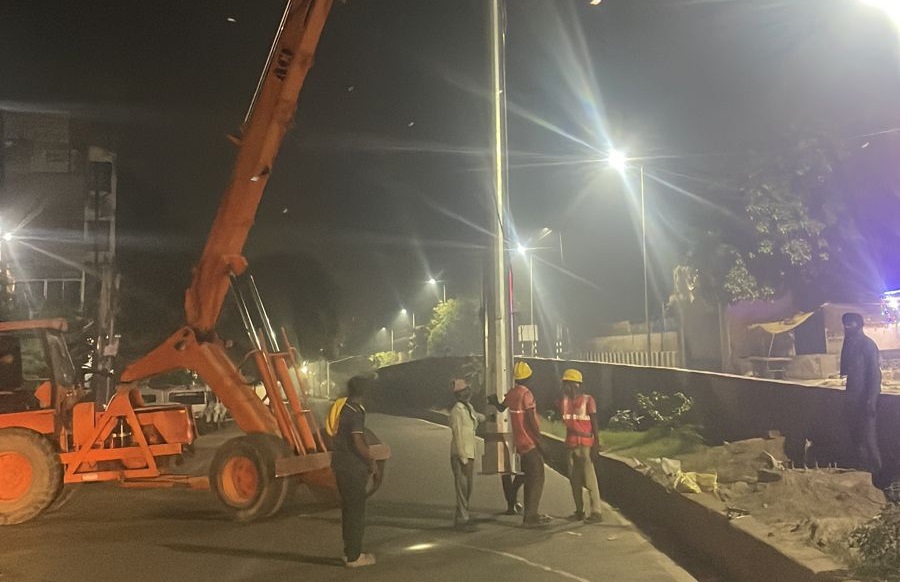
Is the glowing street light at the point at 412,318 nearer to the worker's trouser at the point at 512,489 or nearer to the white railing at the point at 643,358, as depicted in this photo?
the white railing at the point at 643,358

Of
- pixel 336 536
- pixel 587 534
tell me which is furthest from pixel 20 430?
pixel 587 534

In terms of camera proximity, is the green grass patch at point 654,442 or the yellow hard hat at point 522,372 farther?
the green grass patch at point 654,442

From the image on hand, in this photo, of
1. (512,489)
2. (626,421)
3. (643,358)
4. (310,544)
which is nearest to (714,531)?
(512,489)

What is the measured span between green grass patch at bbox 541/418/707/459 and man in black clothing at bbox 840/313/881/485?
174 inches

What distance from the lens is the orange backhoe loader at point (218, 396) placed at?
10.4m

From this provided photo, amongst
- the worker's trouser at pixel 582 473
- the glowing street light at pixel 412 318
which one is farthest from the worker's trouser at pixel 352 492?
the glowing street light at pixel 412 318

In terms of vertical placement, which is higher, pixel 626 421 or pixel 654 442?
pixel 626 421

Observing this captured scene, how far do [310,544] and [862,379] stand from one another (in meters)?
6.15

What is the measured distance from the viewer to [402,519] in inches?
409

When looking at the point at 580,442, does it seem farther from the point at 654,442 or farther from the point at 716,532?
the point at 654,442

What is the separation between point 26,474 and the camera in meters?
10.5

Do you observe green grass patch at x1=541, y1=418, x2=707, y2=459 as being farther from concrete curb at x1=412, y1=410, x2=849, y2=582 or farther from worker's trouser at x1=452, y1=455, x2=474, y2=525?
worker's trouser at x1=452, y1=455, x2=474, y2=525

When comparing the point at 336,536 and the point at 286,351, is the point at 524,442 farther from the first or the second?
the point at 286,351

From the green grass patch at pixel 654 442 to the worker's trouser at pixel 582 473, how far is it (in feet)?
11.3
